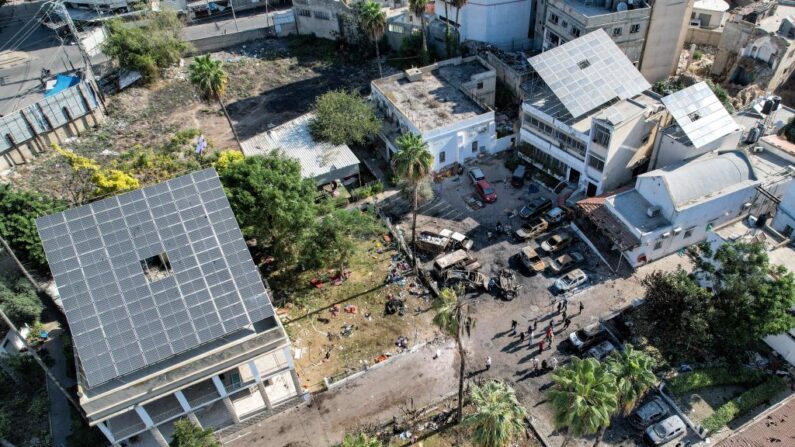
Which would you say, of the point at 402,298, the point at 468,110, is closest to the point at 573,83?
the point at 468,110

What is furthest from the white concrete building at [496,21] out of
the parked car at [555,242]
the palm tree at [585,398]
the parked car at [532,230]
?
the palm tree at [585,398]

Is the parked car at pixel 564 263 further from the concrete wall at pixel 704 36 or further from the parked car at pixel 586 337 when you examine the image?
the concrete wall at pixel 704 36

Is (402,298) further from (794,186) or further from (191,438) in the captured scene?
(794,186)

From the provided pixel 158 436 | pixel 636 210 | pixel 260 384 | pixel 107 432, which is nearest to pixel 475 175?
pixel 636 210

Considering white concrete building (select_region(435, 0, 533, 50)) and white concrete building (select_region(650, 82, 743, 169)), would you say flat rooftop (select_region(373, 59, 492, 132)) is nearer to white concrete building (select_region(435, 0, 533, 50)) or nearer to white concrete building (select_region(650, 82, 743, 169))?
white concrete building (select_region(435, 0, 533, 50))

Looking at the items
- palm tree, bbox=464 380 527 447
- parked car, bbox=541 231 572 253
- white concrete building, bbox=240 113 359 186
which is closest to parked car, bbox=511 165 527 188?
parked car, bbox=541 231 572 253

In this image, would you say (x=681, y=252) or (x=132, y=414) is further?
(x=681, y=252)
